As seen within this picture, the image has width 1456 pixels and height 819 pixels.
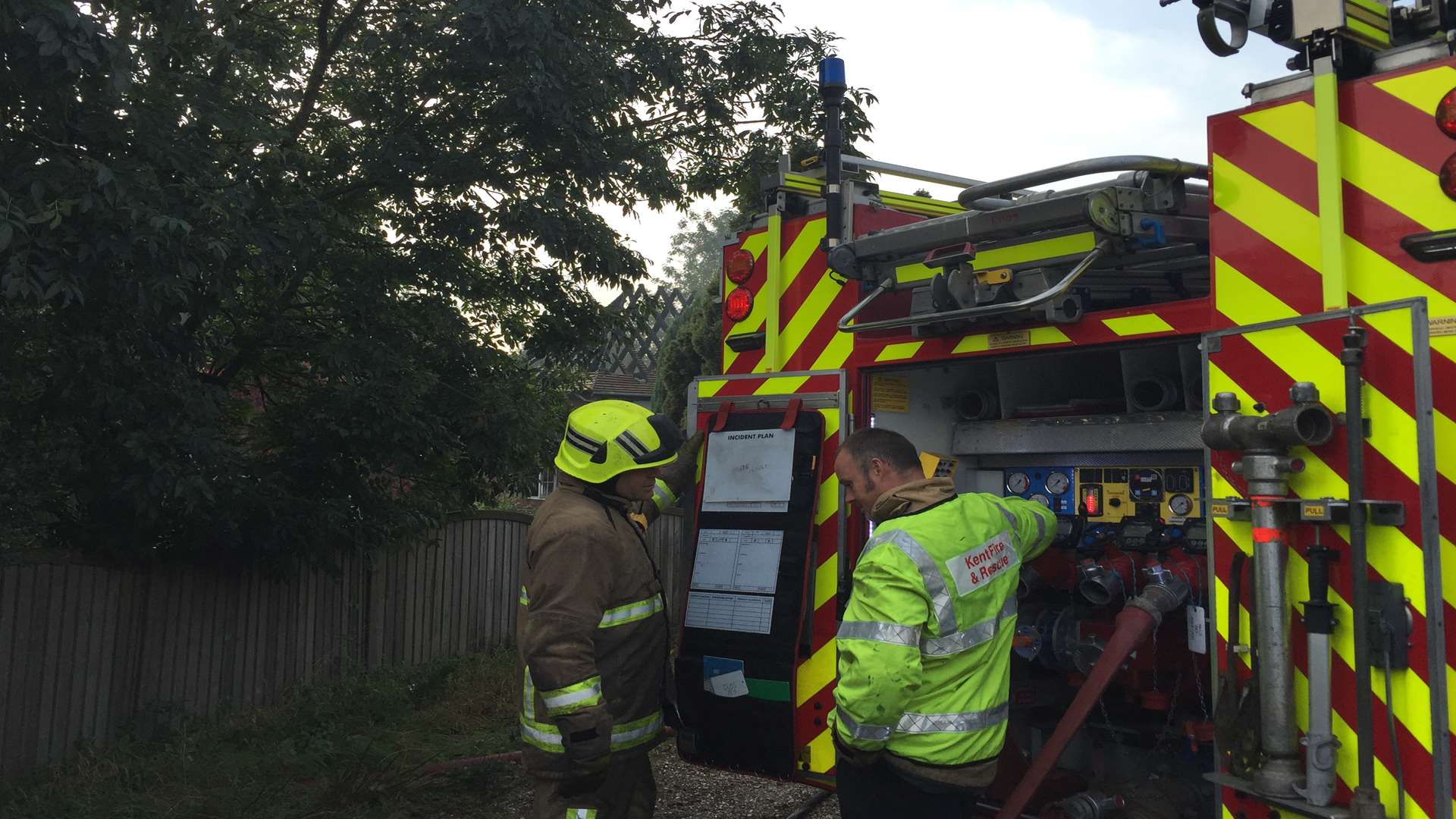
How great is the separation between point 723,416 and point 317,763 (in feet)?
11.6

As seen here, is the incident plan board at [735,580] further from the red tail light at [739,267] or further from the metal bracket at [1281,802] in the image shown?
the metal bracket at [1281,802]

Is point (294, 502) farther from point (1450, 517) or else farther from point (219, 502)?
point (1450, 517)

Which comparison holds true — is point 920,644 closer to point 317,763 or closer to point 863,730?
point 863,730

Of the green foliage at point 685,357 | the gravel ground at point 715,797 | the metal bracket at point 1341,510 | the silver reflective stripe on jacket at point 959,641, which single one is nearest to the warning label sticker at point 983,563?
the silver reflective stripe on jacket at point 959,641

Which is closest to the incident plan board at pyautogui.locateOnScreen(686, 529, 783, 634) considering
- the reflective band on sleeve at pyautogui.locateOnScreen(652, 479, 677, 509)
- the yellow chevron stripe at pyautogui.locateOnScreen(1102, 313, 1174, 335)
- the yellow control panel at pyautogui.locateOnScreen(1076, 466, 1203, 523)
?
the reflective band on sleeve at pyautogui.locateOnScreen(652, 479, 677, 509)

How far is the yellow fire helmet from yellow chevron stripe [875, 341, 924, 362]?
30.5 inches

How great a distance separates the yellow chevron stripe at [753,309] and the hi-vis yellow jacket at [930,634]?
4.18 ft

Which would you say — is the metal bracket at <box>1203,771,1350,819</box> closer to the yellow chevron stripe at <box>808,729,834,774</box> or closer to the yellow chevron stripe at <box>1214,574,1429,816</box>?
the yellow chevron stripe at <box>1214,574,1429,816</box>

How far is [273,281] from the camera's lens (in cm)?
683

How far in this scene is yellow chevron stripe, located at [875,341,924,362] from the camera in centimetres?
A: 374

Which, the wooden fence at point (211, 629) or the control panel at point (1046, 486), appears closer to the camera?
the control panel at point (1046, 486)

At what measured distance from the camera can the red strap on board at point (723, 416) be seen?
13.6ft

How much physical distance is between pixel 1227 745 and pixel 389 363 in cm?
518

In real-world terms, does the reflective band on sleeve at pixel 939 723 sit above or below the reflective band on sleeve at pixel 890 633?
below
